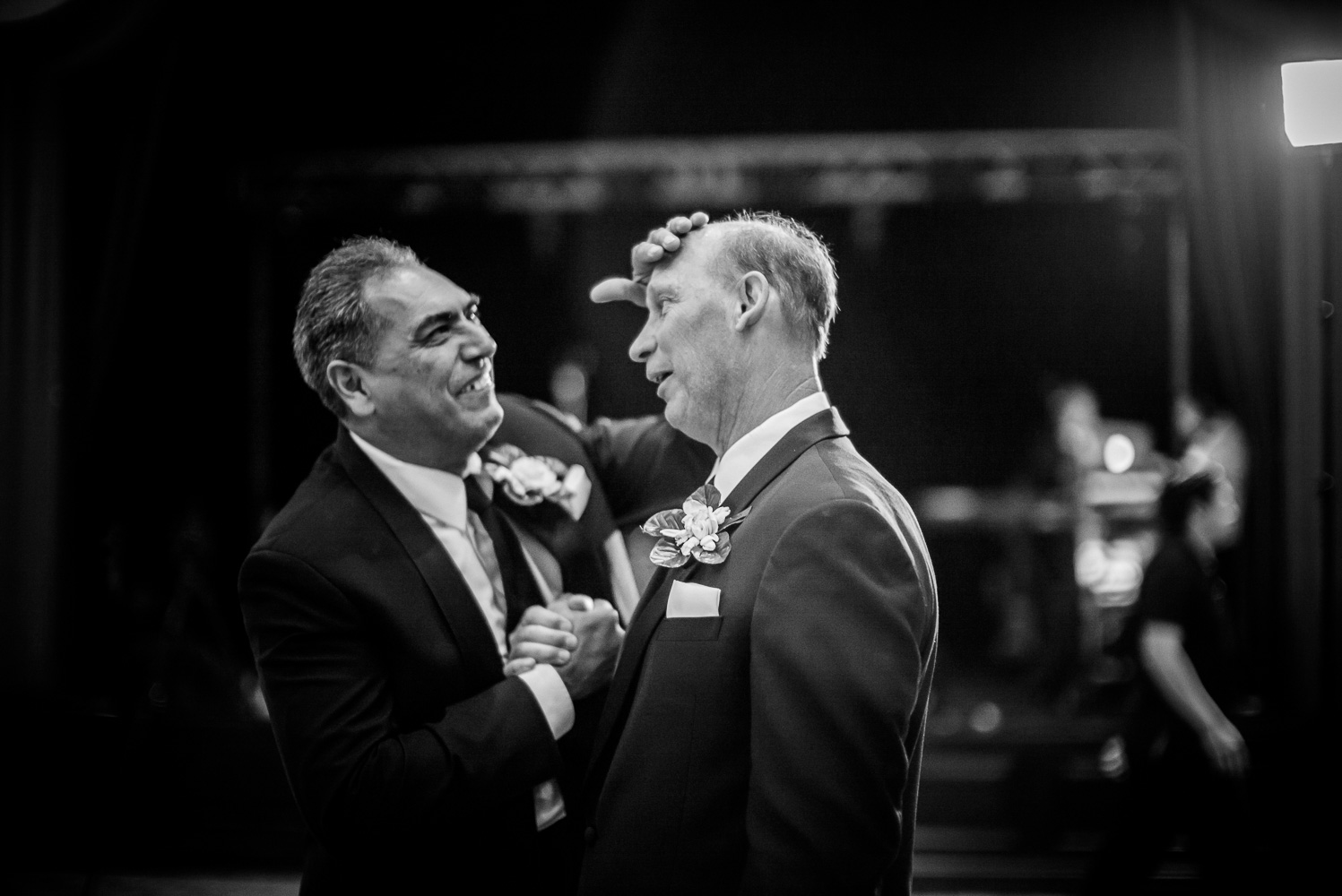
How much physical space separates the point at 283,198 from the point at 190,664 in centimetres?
274

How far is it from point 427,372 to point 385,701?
1.76 feet

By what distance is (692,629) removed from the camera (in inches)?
54.7

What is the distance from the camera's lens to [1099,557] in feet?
21.4

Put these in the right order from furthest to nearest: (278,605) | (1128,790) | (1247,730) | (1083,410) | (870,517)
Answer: (1083,410)
(1247,730)
(1128,790)
(278,605)
(870,517)

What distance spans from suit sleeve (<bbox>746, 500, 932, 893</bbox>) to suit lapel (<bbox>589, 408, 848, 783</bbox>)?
6.9 inches

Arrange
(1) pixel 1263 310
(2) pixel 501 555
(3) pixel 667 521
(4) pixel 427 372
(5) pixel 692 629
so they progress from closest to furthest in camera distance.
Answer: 1. (5) pixel 692 629
2. (3) pixel 667 521
3. (4) pixel 427 372
4. (2) pixel 501 555
5. (1) pixel 1263 310

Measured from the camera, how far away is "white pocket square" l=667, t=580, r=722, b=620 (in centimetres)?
138

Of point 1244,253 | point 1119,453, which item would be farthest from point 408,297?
point 1119,453

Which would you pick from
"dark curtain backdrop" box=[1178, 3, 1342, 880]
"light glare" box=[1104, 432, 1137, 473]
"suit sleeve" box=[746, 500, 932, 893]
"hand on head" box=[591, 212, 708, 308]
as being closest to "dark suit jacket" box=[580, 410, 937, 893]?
"suit sleeve" box=[746, 500, 932, 893]

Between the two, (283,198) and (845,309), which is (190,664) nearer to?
(283,198)

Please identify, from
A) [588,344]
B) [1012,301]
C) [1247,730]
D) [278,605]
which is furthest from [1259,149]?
[278,605]

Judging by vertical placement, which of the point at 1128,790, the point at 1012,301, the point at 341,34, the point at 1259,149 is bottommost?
→ the point at 1128,790

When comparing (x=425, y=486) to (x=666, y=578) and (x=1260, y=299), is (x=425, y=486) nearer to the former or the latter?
(x=666, y=578)

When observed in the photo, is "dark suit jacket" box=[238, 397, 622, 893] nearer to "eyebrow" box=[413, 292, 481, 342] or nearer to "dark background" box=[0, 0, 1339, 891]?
"eyebrow" box=[413, 292, 481, 342]
